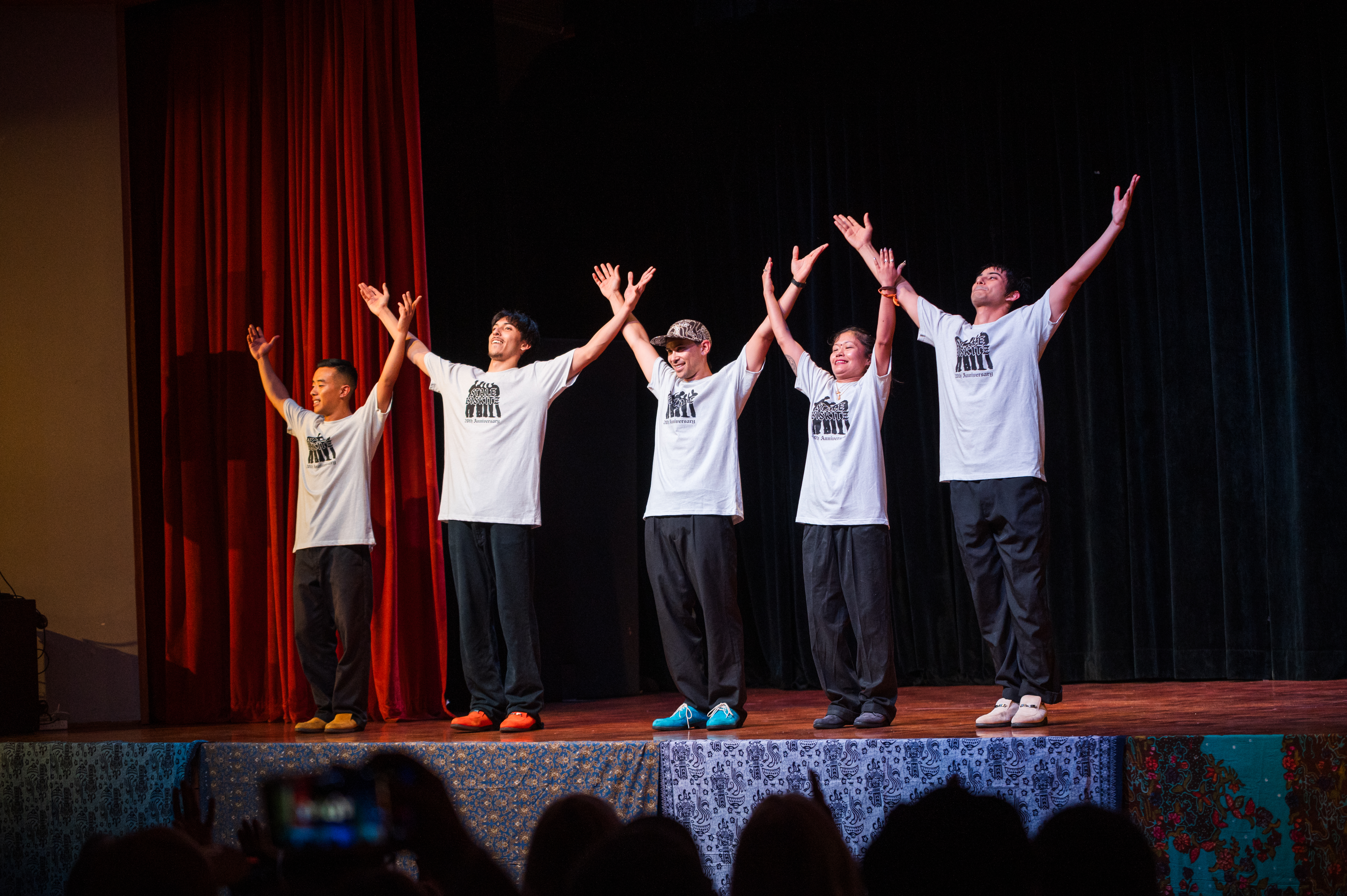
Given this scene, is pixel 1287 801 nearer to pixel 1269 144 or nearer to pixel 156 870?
pixel 156 870

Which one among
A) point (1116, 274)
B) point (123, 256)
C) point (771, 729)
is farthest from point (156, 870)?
point (1116, 274)

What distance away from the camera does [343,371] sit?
5.48 metres

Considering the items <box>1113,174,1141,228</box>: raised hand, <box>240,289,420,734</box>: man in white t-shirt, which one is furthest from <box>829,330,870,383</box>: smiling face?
<box>240,289,420,734</box>: man in white t-shirt

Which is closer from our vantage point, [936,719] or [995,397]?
[995,397]

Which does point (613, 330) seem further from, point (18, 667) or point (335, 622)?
point (18, 667)

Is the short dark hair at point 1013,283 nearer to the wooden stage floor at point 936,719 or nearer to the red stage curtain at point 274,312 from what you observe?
the wooden stage floor at point 936,719

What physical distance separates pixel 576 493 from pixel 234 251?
2.33 meters

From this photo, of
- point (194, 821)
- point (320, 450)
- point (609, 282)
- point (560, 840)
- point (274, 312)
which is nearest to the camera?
point (560, 840)

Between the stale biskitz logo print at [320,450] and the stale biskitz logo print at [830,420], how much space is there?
222cm

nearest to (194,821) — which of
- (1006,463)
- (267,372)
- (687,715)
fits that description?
(687,715)

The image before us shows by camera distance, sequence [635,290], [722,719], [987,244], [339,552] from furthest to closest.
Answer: [987,244] < [339,552] < [635,290] < [722,719]

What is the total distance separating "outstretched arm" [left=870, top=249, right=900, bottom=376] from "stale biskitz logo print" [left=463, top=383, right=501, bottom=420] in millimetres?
1634

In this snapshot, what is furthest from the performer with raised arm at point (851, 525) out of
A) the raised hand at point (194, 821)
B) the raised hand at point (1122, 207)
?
the raised hand at point (194, 821)

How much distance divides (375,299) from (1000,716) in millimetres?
3387
